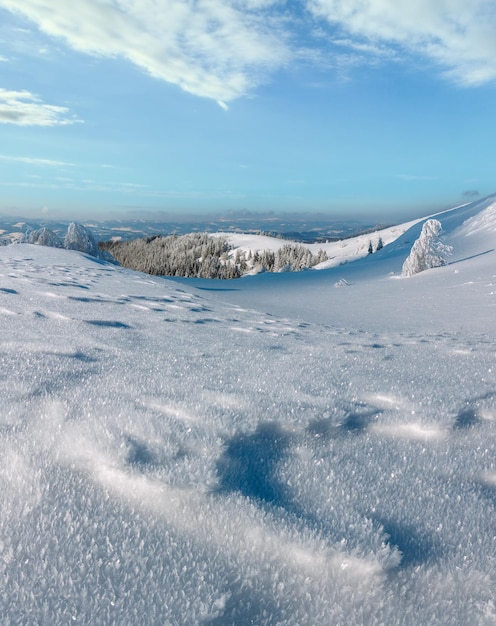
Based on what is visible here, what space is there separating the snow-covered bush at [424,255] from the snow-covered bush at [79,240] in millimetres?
14496

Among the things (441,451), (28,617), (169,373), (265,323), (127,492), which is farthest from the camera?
(265,323)

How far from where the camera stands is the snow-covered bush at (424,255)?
1266 cm

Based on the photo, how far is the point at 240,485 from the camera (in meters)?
1.53

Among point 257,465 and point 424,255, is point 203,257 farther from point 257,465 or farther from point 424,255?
point 257,465

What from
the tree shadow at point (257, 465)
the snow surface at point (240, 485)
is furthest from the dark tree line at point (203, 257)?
the tree shadow at point (257, 465)

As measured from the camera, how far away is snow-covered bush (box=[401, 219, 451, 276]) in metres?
12.7

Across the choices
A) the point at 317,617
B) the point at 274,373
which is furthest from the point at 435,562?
the point at 274,373

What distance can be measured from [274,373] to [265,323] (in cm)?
261

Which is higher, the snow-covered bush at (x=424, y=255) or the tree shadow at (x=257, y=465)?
the snow-covered bush at (x=424, y=255)

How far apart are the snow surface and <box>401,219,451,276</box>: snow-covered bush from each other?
9.86 m

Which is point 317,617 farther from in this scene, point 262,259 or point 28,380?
point 262,259

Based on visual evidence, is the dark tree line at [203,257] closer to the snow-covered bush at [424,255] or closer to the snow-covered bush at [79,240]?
the snow-covered bush at [79,240]

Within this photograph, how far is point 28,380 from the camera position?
2293 mm

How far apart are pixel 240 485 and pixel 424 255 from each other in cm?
1260
